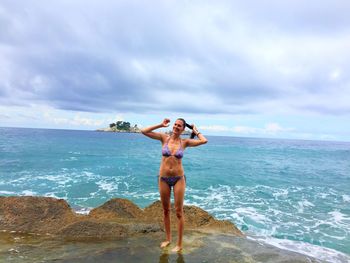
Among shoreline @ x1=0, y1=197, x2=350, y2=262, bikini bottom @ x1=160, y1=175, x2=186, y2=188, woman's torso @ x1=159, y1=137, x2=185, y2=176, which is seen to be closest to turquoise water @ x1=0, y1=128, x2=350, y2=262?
shoreline @ x1=0, y1=197, x2=350, y2=262

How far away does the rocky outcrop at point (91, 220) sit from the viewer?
739cm

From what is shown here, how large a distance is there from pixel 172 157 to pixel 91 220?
3.11 m

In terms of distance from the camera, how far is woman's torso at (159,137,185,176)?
598 centimetres

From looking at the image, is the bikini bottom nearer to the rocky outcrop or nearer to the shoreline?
the shoreline

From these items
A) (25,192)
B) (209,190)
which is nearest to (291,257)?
(209,190)

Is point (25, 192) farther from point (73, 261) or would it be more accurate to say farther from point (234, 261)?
point (234, 261)

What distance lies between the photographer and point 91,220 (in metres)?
7.66

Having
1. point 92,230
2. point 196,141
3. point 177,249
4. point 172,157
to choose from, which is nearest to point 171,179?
point 172,157

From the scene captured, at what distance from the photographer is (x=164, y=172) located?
6109mm

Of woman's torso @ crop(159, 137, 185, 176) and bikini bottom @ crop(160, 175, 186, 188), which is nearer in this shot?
woman's torso @ crop(159, 137, 185, 176)

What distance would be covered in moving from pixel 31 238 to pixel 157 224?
294 centimetres

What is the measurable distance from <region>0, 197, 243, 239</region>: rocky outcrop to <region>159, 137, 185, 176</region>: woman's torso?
2.28 meters

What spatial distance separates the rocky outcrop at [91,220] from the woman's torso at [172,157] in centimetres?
228

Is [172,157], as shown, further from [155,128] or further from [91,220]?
[91,220]
